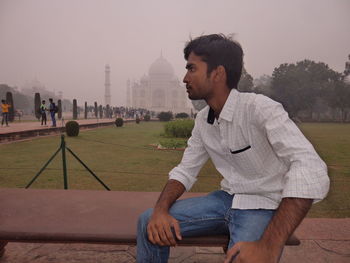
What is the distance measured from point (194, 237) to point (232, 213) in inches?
8.5

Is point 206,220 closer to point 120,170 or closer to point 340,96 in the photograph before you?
point 120,170

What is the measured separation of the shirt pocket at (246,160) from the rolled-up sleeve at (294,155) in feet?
0.42

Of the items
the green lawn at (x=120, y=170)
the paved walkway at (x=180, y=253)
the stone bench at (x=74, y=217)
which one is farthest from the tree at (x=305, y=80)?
the stone bench at (x=74, y=217)

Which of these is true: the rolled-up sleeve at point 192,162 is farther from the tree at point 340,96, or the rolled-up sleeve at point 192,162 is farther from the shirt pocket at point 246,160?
the tree at point 340,96

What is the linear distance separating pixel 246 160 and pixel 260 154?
7 cm

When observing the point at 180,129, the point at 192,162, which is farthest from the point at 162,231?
the point at 180,129

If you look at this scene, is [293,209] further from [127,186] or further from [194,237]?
[127,186]

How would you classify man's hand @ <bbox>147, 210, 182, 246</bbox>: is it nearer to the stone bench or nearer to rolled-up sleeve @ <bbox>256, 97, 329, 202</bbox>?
the stone bench

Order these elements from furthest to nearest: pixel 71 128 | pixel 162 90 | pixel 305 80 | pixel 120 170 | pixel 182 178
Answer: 1. pixel 162 90
2. pixel 305 80
3. pixel 71 128
4. pixel 120 170
5. pixel 182 178

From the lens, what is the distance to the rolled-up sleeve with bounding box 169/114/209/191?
1.70 metres

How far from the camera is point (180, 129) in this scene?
1206 cm

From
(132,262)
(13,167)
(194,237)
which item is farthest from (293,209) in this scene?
(13,167)

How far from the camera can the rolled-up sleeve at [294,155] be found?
3.78 ft

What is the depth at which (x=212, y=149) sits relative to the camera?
164cm
